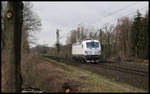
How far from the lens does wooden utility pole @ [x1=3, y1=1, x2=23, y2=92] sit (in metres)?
4.91

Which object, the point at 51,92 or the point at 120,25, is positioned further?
the point at 120,25

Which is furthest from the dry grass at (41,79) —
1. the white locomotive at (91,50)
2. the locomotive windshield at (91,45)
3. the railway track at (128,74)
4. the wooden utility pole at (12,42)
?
the locomotive windshield at (91,45)

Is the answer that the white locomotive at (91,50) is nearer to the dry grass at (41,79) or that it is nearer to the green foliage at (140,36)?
the green foliage at (140,36)

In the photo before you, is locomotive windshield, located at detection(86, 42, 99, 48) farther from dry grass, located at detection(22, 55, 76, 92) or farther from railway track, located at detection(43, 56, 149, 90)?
dry grass, located at detection(22, 55, 76, 92)

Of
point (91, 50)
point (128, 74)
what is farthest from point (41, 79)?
point (91, 50)

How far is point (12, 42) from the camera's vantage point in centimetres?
492

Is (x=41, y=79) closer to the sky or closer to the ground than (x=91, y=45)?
closer to the ground

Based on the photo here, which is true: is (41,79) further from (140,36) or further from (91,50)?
(140,36)

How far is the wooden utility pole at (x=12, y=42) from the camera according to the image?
193 inches

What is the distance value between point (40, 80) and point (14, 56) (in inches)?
243

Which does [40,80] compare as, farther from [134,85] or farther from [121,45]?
[121,45]

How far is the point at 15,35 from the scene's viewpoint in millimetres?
4938

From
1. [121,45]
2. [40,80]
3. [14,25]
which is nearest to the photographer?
[14,25]

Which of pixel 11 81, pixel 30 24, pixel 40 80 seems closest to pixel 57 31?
pixel 30 24
